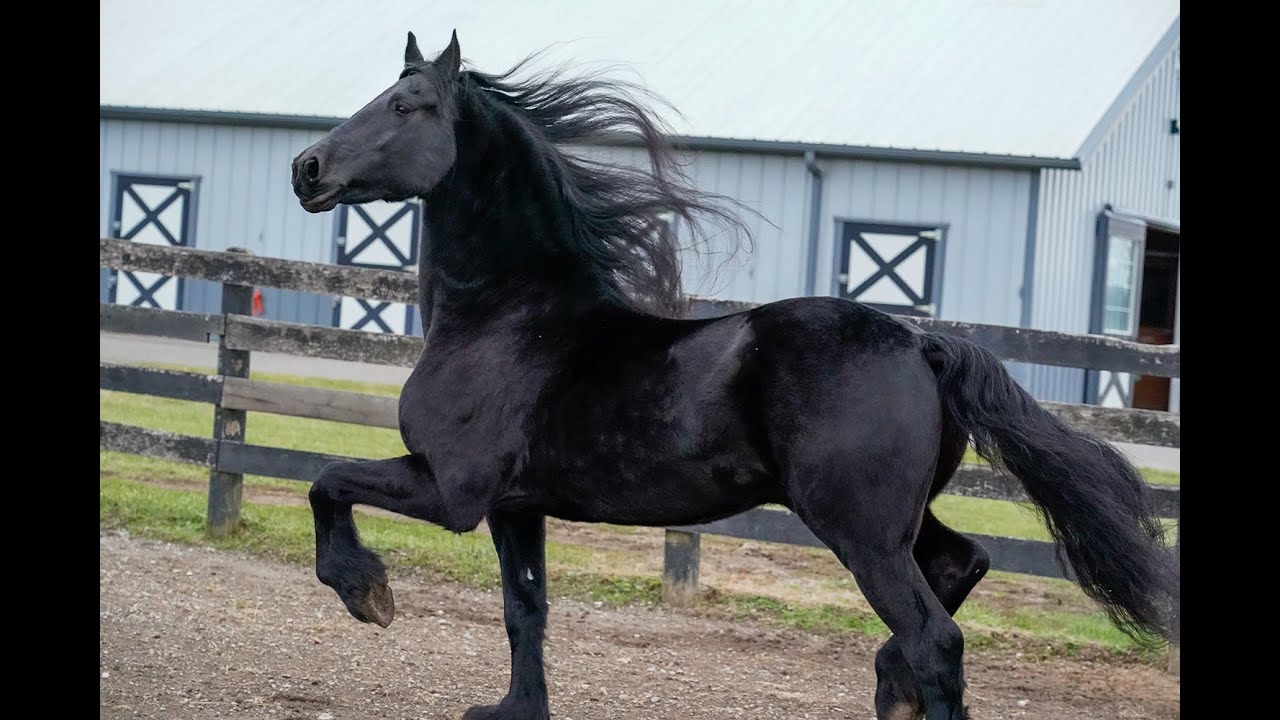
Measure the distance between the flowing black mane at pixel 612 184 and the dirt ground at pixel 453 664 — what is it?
1.67 m

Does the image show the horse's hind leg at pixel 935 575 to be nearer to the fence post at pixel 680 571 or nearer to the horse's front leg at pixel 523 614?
the horse's front leg at pixel 523 614

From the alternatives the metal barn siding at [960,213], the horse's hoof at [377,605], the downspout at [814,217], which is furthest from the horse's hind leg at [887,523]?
the downspout at [814,217]

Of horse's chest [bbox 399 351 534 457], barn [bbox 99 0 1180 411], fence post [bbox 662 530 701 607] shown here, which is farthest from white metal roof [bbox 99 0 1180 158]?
horse's chest [bbox 399 351 534 457]

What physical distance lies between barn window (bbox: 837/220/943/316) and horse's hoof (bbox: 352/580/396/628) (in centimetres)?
1176

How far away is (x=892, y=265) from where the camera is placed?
50.3ft

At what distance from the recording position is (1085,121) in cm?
1495

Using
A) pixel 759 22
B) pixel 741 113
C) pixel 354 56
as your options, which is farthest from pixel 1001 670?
pixel 354 56

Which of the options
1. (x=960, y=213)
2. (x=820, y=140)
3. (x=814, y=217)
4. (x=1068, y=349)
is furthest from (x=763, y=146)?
(x=1068, y=349)

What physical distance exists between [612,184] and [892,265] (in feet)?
37.7

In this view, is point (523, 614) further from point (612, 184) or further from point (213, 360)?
point (213, 360)

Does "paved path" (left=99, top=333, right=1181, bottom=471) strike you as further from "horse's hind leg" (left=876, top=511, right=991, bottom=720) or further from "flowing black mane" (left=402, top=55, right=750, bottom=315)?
"horse's hind leg" (left=876, top=511, right=991, bottom=720)

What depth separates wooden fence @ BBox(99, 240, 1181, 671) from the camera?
6.23m

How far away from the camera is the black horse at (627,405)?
342 centimetres
